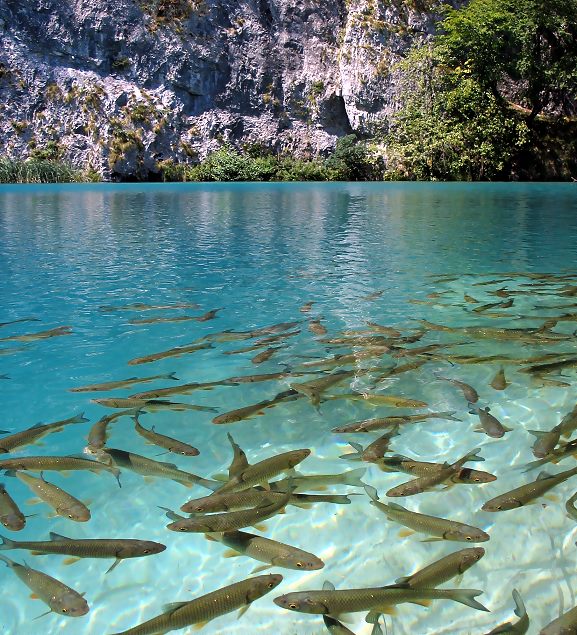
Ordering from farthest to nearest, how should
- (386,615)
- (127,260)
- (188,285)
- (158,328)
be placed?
(127,260) < (188,285) < (158,328) < (386,615)

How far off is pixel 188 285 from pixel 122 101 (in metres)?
54.0

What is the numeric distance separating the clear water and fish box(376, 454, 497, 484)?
0.20m

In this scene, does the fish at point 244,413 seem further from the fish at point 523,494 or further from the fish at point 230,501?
the fish at point 523,494

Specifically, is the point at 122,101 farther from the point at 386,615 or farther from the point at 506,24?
the point at 386,615

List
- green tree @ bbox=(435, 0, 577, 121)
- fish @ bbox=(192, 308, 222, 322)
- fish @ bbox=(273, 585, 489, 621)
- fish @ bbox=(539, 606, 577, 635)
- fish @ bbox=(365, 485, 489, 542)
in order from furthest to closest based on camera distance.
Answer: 1. green tree @ bbox=(435, 0, 577, 121)
2. fish @ bbox=(192, 308, 222, 322)
3. fish @ bbox=(365, 485, 489, 542)
4. fish @ bbox=(273, 585, 489, 621)
5. fish @ bbox=(539, 606, 577, 635)

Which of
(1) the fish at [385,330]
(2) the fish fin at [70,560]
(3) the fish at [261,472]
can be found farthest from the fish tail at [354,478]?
(1) the fish at [385,330]

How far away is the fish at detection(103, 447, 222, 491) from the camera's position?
392cm

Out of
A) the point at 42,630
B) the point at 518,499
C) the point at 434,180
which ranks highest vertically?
the point at 434,180

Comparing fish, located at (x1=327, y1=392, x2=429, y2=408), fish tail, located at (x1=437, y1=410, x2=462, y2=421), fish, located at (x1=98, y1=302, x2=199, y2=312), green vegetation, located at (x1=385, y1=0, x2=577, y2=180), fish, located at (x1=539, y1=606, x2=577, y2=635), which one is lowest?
fish, located at (x1=539, y1=606, x2=577, y2=635)

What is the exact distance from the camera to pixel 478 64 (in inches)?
1764

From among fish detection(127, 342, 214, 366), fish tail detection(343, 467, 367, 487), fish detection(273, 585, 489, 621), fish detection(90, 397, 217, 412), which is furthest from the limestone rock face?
fish detection(273, 585, 489, 621)

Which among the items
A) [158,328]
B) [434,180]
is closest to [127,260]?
[158,328]

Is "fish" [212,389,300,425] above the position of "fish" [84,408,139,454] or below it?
above

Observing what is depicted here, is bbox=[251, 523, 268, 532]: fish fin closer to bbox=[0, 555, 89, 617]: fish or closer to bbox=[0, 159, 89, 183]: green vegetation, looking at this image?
bbox=[0, 555, 89, 617]: fish
